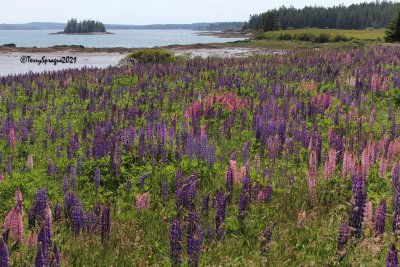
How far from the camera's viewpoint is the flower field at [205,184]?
14.8ft

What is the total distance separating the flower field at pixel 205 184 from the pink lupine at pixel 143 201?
1cm

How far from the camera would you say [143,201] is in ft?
19.0

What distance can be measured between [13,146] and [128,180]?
10.6 ft

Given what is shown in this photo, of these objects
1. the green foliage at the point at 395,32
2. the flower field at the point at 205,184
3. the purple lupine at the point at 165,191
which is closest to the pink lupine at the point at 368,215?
the flower field at the point at 205,184

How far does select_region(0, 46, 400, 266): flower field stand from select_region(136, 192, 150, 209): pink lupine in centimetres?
1

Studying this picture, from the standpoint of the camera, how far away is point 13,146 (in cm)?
869

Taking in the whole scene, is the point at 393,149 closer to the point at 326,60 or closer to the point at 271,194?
the point at 271,194

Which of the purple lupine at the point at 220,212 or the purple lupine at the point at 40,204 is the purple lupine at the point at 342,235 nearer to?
the purple lupine at the point at 220,212

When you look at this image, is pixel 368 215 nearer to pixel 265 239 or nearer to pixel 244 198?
pixel 265 239

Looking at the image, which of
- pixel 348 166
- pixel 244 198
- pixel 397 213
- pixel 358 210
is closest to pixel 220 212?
pixel 244 198

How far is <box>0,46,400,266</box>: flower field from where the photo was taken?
4.50 meters

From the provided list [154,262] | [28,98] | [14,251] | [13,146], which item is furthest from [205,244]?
[28,98]

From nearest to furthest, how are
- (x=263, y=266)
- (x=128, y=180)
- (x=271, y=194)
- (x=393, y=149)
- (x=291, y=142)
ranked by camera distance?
(x=263, y=266) → (x=271, y=194) → (x=128, y=180) → (x=393, y=149) → (x=291, y=142)

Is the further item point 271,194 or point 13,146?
point 13,146
